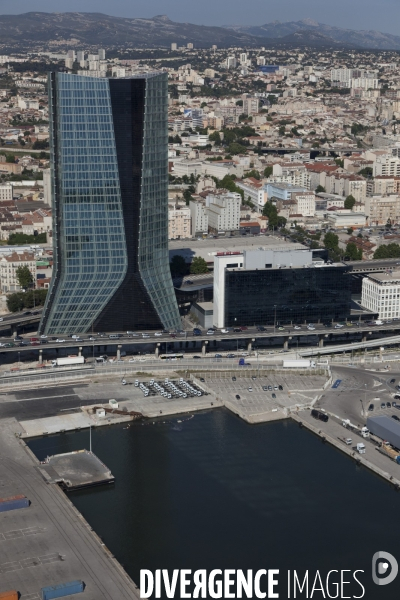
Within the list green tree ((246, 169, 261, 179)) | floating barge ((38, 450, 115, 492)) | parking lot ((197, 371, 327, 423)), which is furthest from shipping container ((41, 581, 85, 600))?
green tree ((246, 169, 261, 179))

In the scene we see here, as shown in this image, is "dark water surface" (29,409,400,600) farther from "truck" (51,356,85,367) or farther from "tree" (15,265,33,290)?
"tree" (15,265,33,290)

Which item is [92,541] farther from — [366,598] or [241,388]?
[241,388]

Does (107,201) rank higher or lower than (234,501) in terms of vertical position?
higher

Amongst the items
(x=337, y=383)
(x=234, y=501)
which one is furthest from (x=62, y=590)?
(x=337, y=383)

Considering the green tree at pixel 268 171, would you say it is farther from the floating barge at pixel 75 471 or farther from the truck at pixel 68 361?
the floating barge at pixel 75 471

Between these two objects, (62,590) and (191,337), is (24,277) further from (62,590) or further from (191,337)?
(62,590)

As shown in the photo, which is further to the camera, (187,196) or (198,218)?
(187,196)

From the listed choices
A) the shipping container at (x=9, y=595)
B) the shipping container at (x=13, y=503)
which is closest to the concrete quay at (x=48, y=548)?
the shipping container at (x=13, y=503)
